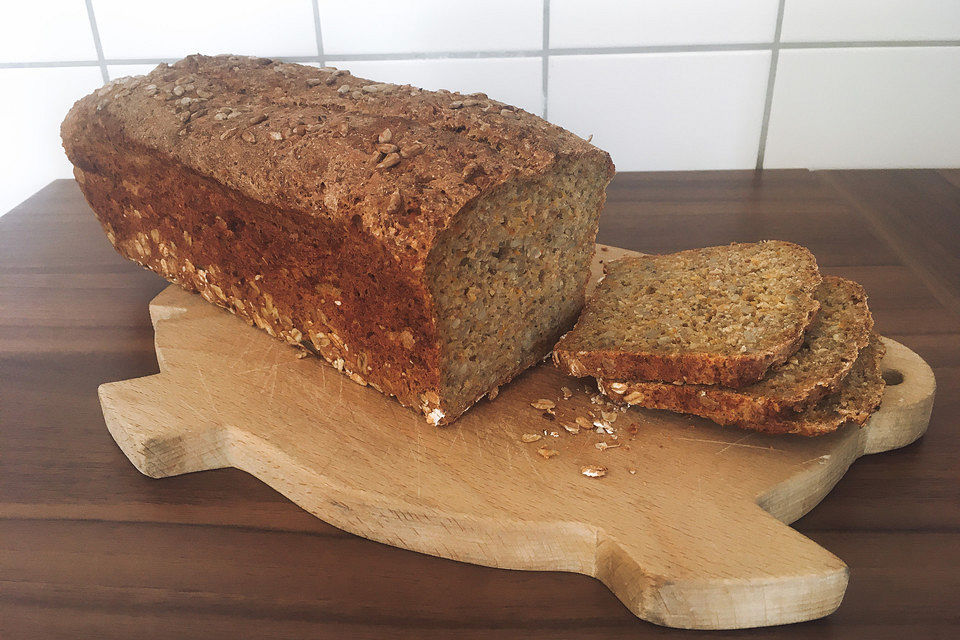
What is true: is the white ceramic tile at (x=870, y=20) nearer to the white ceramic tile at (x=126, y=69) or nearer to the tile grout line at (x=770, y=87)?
the tile grout line at (x=770, y=87)

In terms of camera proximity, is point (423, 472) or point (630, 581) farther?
point (423, 472)

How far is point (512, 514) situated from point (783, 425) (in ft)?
1.98

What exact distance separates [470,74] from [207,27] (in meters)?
1.15

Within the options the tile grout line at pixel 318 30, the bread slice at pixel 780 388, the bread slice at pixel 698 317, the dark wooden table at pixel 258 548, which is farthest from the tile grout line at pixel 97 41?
the bread slice at pixel 780 388

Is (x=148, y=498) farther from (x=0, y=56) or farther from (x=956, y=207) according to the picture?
(x=956, y=207)

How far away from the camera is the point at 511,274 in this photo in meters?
1.77

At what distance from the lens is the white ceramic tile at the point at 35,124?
11.6 feet

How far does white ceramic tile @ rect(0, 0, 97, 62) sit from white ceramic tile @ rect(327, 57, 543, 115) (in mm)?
1112

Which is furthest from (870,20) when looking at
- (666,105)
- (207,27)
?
(207,27)

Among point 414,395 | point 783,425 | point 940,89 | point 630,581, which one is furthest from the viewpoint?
point 940,89

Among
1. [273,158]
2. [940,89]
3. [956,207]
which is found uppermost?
[273,158]

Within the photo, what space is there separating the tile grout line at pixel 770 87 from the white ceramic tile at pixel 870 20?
2 cm

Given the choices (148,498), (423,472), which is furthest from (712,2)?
(148,498)

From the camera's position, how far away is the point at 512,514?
1.50 m
